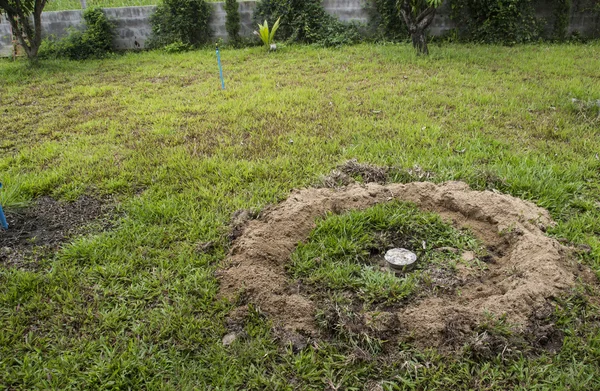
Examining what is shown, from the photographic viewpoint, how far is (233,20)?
31.1ft

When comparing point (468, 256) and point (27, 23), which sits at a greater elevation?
point (27, 23)

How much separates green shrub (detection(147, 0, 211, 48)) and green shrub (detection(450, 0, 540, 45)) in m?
5.33

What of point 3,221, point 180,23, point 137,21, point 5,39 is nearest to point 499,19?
point 180,23

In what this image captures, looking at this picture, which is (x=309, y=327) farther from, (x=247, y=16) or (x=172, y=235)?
(x=247, y=16)

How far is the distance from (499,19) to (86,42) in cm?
846

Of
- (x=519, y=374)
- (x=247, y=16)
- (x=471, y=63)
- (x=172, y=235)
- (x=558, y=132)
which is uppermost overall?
(x=247, y=16)

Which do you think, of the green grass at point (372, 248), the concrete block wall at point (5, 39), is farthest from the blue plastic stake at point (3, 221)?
the concrete block wall at point (5, 39)

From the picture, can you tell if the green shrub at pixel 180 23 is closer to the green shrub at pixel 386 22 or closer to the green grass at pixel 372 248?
the green shrub at pixel 386 22

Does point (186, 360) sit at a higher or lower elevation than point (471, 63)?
lower

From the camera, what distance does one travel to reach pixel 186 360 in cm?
214

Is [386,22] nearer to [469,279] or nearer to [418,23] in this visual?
[418,23]

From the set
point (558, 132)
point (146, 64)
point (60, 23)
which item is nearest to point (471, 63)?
point (558, 132)

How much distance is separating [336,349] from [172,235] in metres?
1.51

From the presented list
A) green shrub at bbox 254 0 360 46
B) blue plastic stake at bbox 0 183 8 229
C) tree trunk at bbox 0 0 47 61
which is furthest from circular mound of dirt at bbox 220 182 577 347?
tree trunk at bbox 0 0 47 61
